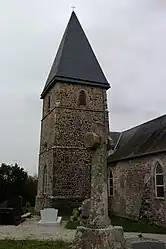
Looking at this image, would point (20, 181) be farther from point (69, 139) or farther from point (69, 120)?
point (69, 120)

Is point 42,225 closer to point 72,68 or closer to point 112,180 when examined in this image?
point 112,180

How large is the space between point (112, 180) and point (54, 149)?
4776 mm

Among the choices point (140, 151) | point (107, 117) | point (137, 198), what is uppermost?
point (107, 117)

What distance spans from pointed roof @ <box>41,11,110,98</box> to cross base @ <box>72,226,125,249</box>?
17.4 m

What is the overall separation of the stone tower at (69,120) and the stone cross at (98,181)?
14.2 m

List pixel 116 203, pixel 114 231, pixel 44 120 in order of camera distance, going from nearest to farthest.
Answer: pixel 114 231
pixel 116 203
pixel 44 120

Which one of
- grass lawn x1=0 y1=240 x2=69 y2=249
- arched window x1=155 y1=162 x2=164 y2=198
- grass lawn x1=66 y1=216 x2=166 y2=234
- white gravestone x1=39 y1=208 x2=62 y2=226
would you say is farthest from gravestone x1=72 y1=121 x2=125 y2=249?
arched window x1=155 y1=162 x2=164 y2=198

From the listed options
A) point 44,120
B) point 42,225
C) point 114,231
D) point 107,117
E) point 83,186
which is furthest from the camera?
point 44,120

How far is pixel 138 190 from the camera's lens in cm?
1700

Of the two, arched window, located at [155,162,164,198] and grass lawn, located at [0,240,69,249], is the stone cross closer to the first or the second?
grass lawn, located at [0,240,69,249]

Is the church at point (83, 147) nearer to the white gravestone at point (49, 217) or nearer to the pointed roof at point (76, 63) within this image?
the pointed roof at point (76, 63)

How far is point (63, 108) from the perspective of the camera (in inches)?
875

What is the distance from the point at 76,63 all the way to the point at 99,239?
1991 centimetres

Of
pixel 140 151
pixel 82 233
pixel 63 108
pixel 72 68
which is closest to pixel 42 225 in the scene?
pixel 140 151
